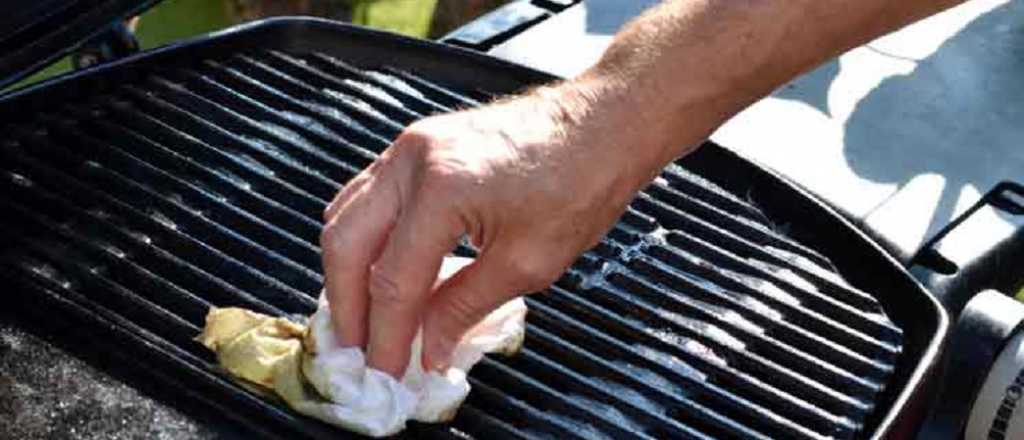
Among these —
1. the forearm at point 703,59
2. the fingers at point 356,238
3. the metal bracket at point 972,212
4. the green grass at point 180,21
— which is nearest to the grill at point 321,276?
the metal bracket at point 972,212

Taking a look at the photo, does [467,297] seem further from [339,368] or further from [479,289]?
[339,368]

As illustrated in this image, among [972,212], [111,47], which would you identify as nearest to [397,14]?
[111,47]

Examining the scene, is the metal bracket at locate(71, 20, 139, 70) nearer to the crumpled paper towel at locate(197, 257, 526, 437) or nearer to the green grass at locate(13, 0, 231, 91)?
the crumpled paper towel at locate(197, 257, 526, 437)

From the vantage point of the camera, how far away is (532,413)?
159 centimetres

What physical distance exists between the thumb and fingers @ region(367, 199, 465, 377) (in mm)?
21

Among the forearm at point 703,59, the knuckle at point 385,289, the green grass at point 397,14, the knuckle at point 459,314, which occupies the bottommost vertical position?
the green grass at point 397,14

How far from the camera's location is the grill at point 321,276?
162cm

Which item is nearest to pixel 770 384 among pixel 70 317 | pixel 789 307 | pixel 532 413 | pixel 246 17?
pixel 789 307

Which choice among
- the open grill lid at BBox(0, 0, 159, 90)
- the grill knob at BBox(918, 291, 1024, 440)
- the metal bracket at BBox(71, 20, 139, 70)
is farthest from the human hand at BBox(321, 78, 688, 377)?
the metal bracket at BBox(71, 20, 139, 70)

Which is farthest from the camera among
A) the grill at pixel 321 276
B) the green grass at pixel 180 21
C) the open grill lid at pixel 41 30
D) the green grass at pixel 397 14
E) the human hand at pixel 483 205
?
the green grass at pixel 397 14

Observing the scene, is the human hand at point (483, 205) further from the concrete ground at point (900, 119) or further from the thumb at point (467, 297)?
the concrete ground at point (900, 119)

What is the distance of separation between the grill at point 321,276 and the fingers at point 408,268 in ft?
0.66

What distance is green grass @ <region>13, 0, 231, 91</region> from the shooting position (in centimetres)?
386

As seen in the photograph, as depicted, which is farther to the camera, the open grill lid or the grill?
the open grill lid
